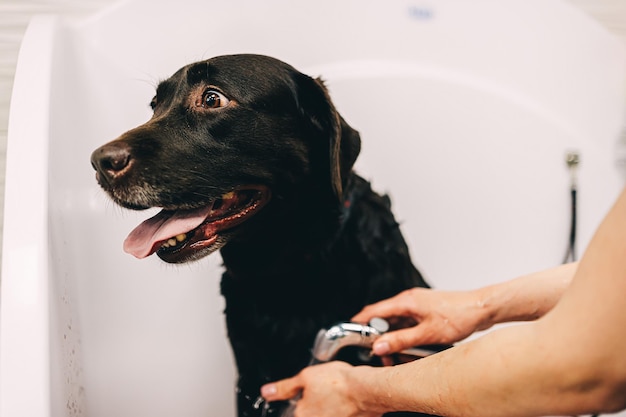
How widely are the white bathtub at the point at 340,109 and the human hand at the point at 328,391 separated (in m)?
0.22

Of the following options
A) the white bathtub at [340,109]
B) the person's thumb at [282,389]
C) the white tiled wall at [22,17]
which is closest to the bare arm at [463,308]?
the person's thumb at [282,389]

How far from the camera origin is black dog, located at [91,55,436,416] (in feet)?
2.37

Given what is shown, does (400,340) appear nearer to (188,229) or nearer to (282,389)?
(282,389)

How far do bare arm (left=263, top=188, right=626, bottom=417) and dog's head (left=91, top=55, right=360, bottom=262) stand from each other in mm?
291

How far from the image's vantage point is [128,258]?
91cm

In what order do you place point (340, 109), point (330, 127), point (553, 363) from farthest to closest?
point (340, 109), point (330, 127), point (553, 363)

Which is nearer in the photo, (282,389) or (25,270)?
(25,270)

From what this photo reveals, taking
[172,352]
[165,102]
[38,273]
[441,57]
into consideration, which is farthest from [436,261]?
[38,273]

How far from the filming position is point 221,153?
761 millimetres

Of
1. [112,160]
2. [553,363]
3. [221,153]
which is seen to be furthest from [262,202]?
[553,363]

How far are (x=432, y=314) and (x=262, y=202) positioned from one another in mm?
319

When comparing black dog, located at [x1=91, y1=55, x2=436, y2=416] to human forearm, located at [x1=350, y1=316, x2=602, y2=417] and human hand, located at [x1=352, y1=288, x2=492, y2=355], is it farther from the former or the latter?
human forearm, located at [x1=350, y1=316, x2=602, y2=417]

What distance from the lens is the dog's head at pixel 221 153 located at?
708 millimetres

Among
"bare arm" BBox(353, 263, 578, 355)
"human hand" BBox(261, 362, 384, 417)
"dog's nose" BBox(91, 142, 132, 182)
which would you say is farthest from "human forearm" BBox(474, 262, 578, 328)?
"dog's nose" BBox(91, 142, 132, 182)
